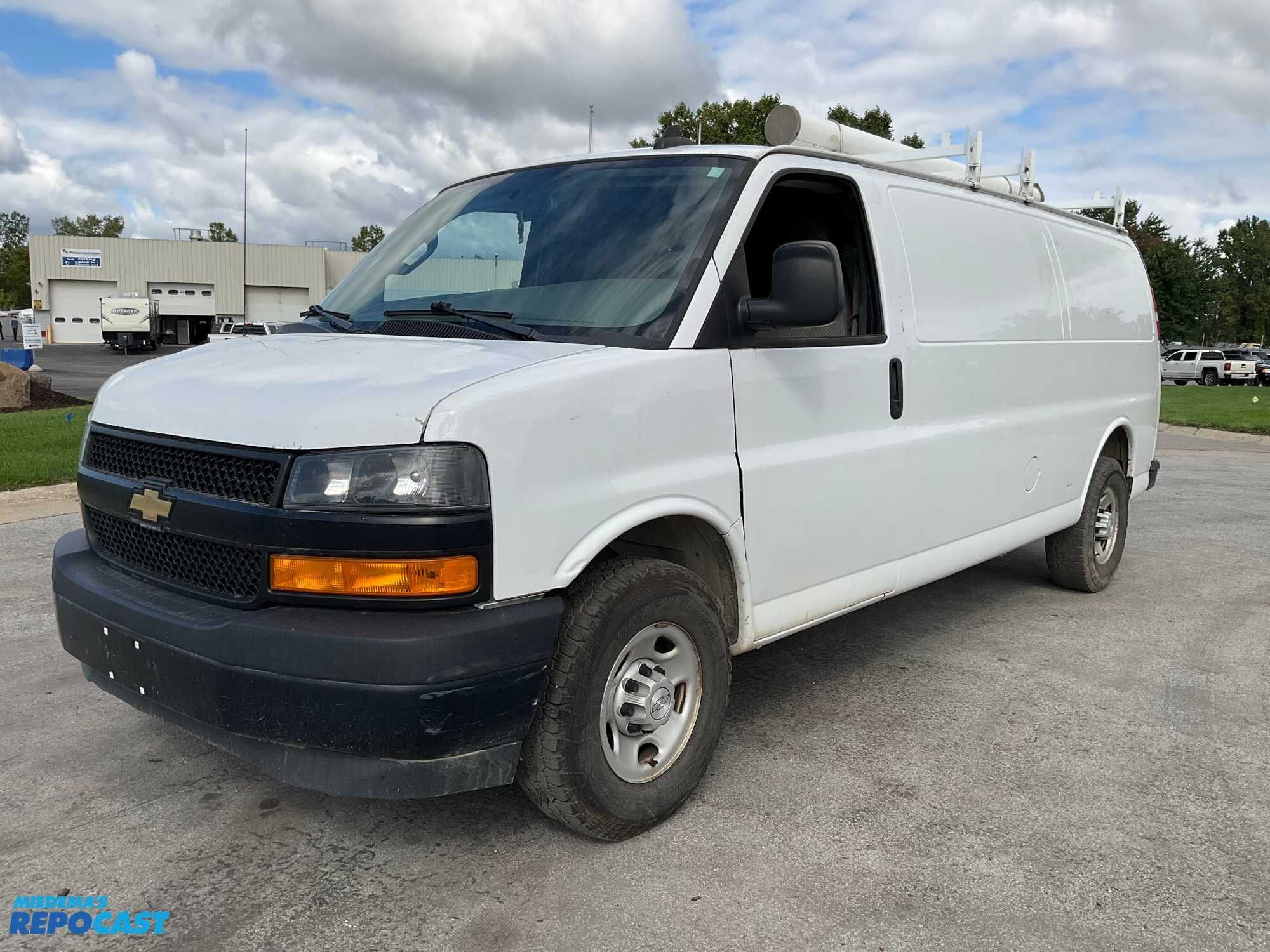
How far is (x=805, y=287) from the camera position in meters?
3.23

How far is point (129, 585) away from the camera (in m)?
3.07

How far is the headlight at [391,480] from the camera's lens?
2566mm

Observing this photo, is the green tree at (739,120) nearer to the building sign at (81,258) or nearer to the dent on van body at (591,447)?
the dent on van body at (591,447)

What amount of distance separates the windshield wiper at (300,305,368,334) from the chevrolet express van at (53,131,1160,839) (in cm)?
2

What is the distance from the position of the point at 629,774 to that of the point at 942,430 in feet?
6.98

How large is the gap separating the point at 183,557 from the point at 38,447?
9.48m

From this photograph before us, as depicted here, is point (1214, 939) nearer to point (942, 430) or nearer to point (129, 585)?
point (942, 430)

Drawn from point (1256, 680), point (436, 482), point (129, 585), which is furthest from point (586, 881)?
point (1256, 680)

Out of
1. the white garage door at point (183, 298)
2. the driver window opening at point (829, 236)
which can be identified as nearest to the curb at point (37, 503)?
the driver window opening at point (829, 236)

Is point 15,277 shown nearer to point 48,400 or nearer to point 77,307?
point 77,307

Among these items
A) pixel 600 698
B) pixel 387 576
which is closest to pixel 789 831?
pixel 600 698

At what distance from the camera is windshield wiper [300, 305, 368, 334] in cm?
371

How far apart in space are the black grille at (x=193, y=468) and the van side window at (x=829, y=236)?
6.38ft

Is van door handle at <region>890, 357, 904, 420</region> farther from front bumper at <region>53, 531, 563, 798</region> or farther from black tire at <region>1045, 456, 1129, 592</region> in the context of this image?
black tire at <region>1045, 456, 1129, 592</region>
